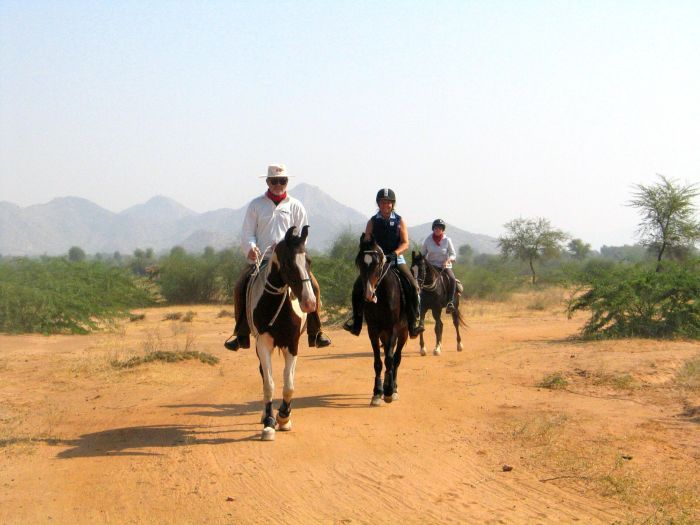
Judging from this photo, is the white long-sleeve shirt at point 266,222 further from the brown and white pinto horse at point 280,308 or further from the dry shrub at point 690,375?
the dry shrub at point 690,375

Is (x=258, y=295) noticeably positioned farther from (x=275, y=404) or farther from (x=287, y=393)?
(x=275, y=404)

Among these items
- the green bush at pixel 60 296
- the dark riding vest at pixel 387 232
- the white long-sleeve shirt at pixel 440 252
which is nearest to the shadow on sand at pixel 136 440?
the dark riding vest at pixel 387 232

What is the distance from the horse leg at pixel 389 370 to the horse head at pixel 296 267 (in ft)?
8.51

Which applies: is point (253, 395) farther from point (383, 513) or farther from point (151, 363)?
point (383, 513)

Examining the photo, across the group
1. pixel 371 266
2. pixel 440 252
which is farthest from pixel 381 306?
pixel 440 252

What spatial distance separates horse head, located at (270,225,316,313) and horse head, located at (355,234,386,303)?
1.88 m

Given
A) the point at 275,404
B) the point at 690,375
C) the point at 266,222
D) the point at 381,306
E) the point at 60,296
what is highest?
the point at 266,222

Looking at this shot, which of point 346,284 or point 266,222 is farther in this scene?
point 346,284

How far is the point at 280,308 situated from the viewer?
769 centimetres

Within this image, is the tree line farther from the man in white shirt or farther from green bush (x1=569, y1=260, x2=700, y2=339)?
the man in white shirt

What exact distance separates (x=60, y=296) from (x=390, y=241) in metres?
15.7

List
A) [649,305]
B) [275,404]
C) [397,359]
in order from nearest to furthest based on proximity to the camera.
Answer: [275,404], [397,359], [649,305]

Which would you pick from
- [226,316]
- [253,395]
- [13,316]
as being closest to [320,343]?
[253,395]

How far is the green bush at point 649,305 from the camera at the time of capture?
16.0 metres
